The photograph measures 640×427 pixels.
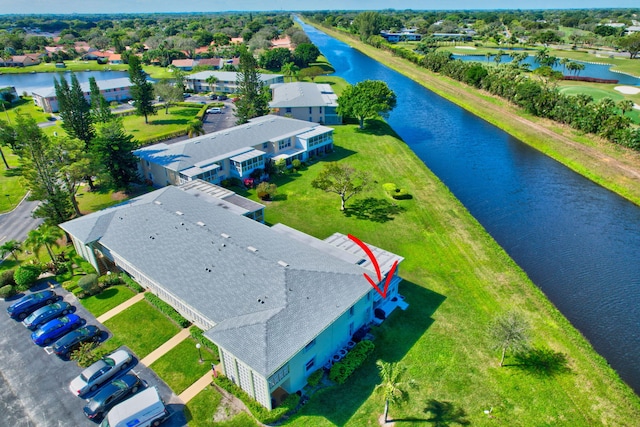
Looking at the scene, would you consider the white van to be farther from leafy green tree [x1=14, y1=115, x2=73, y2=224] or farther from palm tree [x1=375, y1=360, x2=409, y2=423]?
leafy green tree [x1=14, y1=115, x2=73, y2=224]

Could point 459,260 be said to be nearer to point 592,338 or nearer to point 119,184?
point 592,338

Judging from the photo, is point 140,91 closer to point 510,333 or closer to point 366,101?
point 366,101

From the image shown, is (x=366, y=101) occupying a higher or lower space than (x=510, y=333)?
higher

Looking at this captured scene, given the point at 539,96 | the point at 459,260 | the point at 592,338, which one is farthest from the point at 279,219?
the point at 539,96

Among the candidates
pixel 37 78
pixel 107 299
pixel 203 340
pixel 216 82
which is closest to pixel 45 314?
pixel 107 299

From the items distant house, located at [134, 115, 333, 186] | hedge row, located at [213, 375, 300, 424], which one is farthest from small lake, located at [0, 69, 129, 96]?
hedge row, located at [213, 375, 300, 424]

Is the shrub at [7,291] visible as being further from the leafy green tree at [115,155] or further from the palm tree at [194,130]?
the palm tree at [194,130]

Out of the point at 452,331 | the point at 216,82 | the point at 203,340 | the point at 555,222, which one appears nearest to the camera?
the point at 203,340
